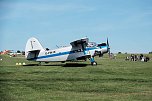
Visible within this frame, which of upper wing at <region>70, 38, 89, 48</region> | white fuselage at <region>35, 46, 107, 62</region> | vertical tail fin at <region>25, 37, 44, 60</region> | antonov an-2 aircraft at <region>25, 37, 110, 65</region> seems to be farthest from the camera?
vertical tail fin at <region>25, 37, 44, 60</region>

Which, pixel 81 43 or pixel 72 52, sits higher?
pixel 81 43

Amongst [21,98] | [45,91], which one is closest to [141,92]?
[45,91]

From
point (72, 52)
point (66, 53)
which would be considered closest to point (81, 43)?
point (72, 52)

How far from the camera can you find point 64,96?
12039 mm

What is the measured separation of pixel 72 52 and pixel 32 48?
18.0 feet

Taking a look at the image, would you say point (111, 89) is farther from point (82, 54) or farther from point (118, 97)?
point (82, 54)

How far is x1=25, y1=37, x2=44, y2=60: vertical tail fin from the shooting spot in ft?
121

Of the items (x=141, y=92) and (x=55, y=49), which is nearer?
(x=141, y=92)

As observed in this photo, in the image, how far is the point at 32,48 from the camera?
3741 cm

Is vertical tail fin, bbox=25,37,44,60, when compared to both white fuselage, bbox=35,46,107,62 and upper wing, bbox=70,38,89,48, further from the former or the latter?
upper wing, bbox=70,38,89,48

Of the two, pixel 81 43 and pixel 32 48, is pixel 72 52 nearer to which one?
pixel 81 43

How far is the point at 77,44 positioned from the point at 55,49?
297 cm

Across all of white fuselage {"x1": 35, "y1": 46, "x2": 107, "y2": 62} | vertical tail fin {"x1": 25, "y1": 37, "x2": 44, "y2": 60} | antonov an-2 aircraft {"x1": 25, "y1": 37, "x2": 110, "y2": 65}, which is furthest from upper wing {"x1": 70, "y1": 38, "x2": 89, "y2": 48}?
vertical tail fin {"x1": 25, "y1": 37, "x2": 44, "y2": 60}

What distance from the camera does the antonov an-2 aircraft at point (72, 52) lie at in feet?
115
